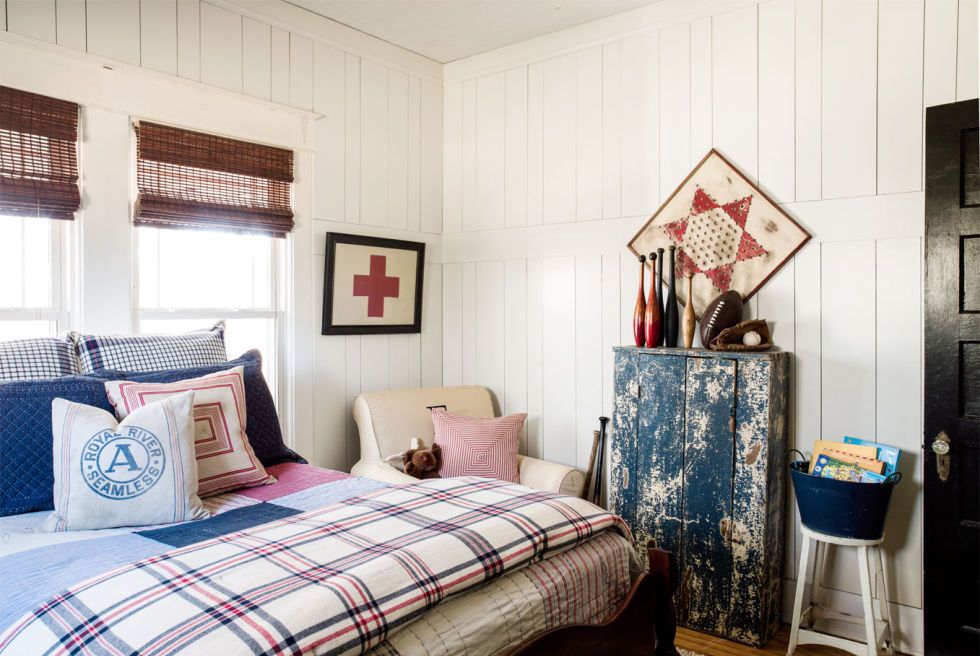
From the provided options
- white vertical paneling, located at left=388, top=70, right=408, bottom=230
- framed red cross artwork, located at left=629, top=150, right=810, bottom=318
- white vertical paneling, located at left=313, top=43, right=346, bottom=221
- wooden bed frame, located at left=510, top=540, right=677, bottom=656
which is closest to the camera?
wooden bed frame, located at left=510, top=540, right=677, bottom=656

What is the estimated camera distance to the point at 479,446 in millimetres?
3229

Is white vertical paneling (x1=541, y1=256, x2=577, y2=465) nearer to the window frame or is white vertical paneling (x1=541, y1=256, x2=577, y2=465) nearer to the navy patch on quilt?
the navy patch on quilt

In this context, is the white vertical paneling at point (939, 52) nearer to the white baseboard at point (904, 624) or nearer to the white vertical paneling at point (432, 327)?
A: the white baseboard at point (904, 624)

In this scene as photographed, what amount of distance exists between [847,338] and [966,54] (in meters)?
1.10

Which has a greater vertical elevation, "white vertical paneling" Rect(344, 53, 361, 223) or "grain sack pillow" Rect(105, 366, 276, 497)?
"white vertical paneling" Rect(344, 53, 361, 223)

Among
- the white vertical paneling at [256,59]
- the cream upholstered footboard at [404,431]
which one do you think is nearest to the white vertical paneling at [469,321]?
the cream upholstered footboard at [404,431]

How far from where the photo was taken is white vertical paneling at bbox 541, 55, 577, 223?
140 inches

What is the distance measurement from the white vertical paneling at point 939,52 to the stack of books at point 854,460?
1.29 metres

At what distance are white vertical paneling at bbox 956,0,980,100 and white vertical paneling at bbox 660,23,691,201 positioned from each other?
1.02 metres

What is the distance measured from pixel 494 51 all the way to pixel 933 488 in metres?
2.95

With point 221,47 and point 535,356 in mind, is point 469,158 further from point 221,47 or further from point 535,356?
point 221,47

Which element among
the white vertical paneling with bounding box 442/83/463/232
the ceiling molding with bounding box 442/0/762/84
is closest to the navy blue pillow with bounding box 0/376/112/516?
the white vertical paneling with bounding box 442/83/463/232

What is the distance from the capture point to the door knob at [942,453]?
2436mm

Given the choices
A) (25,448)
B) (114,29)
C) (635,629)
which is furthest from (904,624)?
(114,29)
